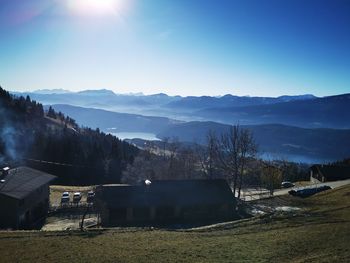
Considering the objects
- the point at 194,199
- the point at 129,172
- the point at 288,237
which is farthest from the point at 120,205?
the point at 129,172

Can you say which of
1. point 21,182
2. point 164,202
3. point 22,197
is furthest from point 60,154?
point 164,202

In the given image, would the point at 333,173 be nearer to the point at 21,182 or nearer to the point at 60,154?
the point at 21,182

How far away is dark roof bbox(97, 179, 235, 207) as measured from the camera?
46125 millimetres

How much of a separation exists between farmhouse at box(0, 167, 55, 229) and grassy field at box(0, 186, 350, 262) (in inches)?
491

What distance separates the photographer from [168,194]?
159 ft

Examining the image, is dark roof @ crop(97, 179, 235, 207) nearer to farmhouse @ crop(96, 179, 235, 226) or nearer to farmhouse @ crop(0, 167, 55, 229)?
farmhouse @ crop(96, 179, 235, 226)

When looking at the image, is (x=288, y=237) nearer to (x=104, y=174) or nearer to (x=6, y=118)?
(x=104, y=174)

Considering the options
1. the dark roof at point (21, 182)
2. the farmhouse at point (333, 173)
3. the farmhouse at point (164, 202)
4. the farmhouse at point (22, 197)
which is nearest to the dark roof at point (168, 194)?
the farmhouse at point (164, 202)

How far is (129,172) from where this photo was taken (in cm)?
11562

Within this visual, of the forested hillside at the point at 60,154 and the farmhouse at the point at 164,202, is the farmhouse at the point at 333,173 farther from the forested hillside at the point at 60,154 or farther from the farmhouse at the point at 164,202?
the forested hillside at the point at 60,154

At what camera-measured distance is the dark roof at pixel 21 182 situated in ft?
147

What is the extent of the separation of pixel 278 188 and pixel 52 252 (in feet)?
228

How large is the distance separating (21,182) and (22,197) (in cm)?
421

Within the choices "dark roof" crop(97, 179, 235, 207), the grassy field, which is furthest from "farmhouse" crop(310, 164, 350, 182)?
the grassy field
